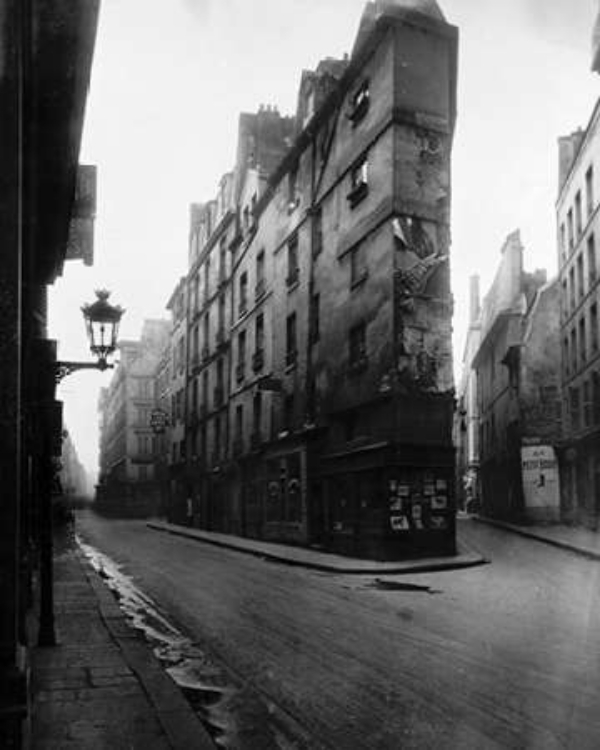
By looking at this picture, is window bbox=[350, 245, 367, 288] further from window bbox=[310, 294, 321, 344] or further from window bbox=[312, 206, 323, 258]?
window bbox=[312, 206, 323, 258]

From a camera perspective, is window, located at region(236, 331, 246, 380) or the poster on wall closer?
window, located at region(236, 331, 246, 380)

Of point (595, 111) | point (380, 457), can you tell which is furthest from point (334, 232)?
point (595, 111)

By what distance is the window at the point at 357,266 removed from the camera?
23500 millimetres

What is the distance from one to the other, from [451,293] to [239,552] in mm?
10299

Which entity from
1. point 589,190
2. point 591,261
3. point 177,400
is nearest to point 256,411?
point 591,261

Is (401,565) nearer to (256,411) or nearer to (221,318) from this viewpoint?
(256,411)

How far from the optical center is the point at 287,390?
28891mm

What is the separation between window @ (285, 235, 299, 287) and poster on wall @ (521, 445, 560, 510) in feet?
52.0

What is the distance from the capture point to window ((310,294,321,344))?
27.0 m

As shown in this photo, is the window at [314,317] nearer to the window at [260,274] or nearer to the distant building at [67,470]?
the window at [260,274]

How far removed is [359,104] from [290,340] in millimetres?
8536

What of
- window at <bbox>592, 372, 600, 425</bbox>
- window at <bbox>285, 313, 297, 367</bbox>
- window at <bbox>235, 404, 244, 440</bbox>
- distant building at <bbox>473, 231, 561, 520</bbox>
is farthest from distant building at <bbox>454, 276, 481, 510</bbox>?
window at <bbox>285, 313, 297, 367</bbox>

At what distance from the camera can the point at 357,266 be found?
2402 cm

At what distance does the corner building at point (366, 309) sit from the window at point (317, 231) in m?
0.07
